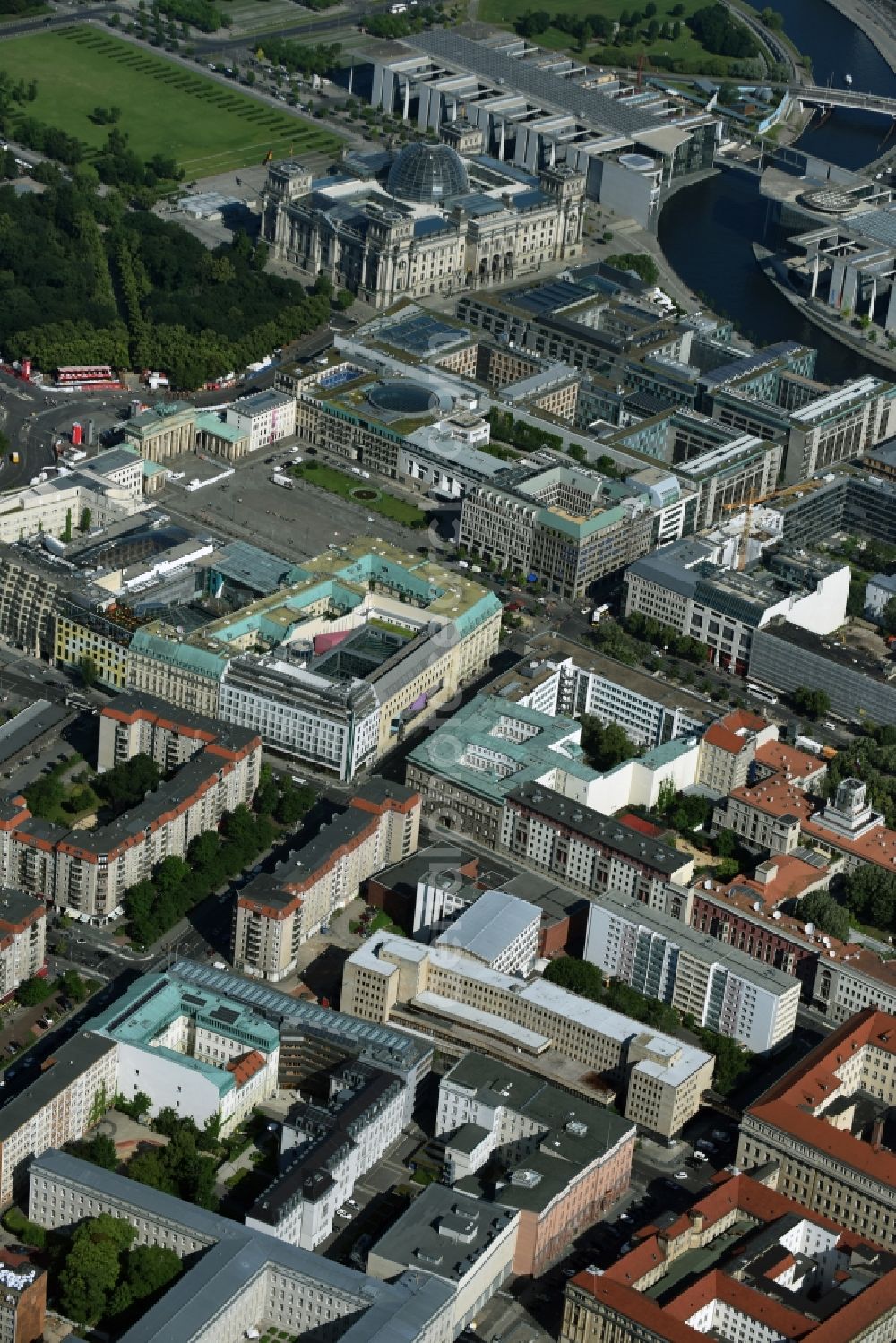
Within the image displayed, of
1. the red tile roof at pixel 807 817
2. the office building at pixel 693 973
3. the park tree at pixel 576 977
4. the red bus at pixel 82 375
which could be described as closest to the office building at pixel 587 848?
the office building at pixel 693 973

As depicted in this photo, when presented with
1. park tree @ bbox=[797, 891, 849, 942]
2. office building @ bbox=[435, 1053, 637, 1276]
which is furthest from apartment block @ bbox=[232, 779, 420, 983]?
park tree @ bbox=[797, 891, 849, 942]

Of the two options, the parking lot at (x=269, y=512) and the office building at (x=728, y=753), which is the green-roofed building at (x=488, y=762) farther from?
the parking lot at (x=269, y=512)

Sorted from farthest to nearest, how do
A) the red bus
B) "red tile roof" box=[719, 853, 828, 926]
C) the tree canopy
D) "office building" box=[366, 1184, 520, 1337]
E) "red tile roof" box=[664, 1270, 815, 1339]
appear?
1. the tree canopy
2. the red bus
3. "red tile roof" box=[719, 853, 828, 926]
4. "office building" box=[366, 1184, 520, 1337]
5. "red tile roof" box=[664, 1270, 815, 1339]

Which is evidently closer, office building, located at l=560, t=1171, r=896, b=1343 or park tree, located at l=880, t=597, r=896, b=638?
office building, located at l=560, t=1171, r=896, b=1343

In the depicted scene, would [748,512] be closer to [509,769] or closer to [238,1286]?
[509,769]

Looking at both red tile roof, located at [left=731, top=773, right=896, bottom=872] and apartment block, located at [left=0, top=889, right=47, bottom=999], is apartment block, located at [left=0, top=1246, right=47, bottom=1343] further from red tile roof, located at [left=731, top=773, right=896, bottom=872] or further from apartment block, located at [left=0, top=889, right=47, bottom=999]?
red tile roof, located at [left=731, top=773, right=896, bottom=872]

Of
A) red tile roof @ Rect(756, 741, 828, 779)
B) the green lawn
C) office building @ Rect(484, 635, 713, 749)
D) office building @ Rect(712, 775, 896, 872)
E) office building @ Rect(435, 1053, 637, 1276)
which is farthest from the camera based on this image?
the green lawn

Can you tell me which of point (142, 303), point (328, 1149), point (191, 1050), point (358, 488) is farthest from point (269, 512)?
point (328, 1149)
